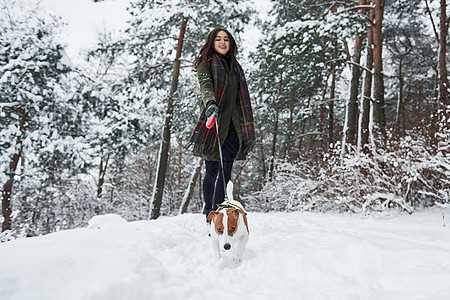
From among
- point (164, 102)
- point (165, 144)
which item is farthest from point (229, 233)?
point (164, 102)

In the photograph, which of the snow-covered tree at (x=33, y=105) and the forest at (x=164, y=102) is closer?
the forest at (x=164, y=102)

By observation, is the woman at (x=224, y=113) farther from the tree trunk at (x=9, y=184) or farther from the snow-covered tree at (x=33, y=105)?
the tree trunk at (x=9, y=184)

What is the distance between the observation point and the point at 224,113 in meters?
2.59

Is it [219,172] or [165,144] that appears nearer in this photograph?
[219,172]

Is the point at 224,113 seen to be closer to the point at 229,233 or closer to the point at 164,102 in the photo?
the point at 229,233

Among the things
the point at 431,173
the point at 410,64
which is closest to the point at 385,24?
the point at 410,64

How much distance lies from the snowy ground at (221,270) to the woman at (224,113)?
0.85 meters

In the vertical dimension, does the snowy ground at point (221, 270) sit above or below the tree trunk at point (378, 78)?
below

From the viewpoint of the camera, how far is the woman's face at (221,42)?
263cm

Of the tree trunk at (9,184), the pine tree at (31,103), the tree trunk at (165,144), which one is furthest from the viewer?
the tree trunk at (165,144)

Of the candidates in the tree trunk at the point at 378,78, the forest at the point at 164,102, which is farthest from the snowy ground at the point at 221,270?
the tree trunk at the point at 378,78

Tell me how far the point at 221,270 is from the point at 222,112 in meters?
1.43

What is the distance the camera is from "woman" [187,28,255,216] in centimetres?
256

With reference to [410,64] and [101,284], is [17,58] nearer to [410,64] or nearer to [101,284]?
[101,284]
